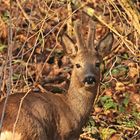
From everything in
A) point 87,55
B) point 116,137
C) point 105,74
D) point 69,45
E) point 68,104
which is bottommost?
point 116,137

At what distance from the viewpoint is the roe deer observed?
6.31 m

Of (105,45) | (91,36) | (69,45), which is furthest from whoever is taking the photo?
(105,45)

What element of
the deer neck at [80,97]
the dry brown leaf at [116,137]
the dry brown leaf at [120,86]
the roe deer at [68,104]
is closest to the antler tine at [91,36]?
the roe deer at [68,104]

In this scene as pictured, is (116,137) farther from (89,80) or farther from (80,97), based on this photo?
(89,80)

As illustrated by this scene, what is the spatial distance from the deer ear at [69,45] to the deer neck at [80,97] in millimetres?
364

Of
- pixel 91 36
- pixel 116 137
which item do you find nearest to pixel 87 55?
pixel 91 36

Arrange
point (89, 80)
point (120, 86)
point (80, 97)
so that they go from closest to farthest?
point (89, 80)
point (80, 97)
point (120, 86)

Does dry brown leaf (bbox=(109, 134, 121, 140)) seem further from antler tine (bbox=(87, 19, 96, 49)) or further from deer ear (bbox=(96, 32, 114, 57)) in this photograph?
antler tine (bbox=(87, 19, 96, 49))

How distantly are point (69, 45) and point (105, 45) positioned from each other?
0.46 meters

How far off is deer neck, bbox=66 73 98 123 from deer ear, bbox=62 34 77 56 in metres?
0.36

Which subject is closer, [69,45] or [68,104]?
[68,104]

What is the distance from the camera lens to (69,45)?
311 inches

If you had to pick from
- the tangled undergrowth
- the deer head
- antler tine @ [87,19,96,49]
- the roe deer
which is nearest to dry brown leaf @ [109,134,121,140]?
the tangled undergrowth

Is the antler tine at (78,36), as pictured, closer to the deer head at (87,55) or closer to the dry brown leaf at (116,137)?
the deer head at (87,55)
